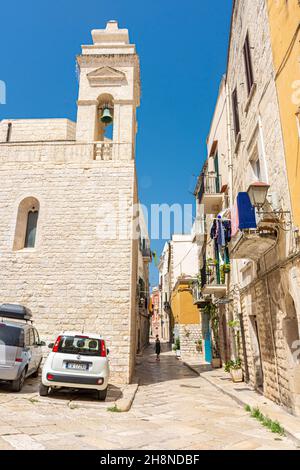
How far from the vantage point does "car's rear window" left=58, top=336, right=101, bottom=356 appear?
7434 mm

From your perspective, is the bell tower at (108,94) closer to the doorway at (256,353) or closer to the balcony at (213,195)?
the balcony at (213,195)

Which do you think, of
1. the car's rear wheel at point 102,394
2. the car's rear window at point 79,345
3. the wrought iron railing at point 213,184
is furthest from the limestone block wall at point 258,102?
the car's rear wheel at point 102,394

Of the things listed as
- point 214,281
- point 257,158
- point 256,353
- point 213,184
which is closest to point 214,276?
point 214,281

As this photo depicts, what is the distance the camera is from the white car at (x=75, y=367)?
7121mm

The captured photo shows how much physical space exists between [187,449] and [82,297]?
666 cm

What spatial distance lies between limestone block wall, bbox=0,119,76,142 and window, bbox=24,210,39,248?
4.72 m

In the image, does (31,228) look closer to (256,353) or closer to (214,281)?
(214,281)

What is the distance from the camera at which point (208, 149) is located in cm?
1722

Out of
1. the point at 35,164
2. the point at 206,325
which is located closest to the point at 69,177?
the point at 35,164

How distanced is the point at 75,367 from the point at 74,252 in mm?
4306

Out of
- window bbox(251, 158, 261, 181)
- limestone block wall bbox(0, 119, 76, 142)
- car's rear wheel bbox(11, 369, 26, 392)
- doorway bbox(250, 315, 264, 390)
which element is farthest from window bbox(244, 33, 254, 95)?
car's rear wheel bbox(11, 369, 26, 392)

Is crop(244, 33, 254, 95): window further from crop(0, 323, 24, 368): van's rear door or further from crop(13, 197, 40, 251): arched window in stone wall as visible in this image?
crop(0, 323, 24, 368): van's rear door
